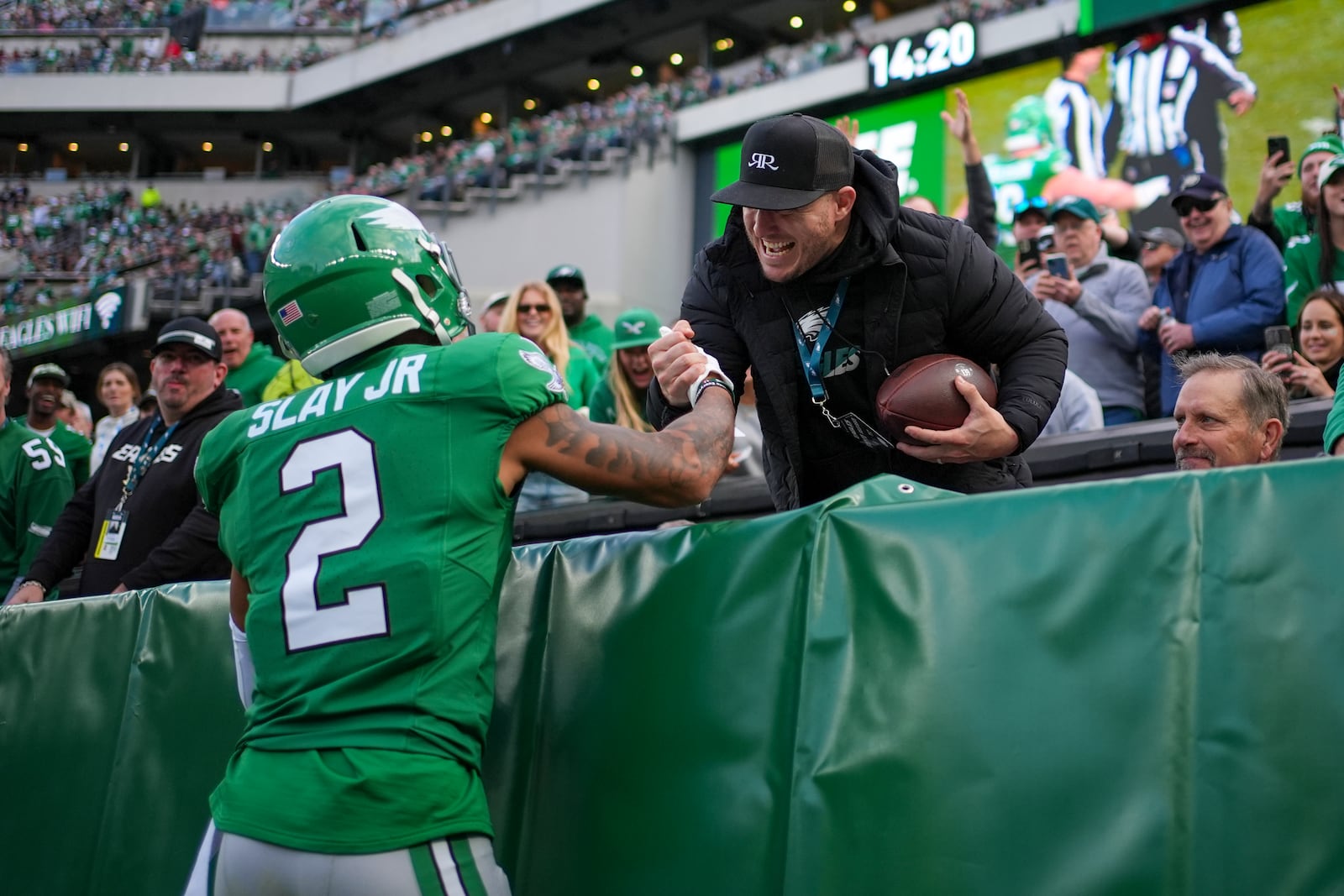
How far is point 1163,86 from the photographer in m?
17.3

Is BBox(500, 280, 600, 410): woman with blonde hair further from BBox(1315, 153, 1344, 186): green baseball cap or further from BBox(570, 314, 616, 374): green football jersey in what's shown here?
BBox(1315, 153, 1344, 186): green baseball cap

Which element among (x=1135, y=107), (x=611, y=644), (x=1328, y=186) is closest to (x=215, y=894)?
(x=611, y=644)

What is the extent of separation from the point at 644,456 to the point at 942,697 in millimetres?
699

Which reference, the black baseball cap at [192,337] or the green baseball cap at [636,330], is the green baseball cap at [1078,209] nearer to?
the green baseball cap at [636,330]

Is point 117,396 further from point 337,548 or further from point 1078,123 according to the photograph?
point 1078,123

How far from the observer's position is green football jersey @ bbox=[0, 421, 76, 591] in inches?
266

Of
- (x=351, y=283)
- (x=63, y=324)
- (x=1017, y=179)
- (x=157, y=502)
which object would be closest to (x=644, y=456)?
(x=351, y=283)

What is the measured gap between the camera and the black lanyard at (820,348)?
3.26 metres

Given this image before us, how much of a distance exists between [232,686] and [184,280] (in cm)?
2596

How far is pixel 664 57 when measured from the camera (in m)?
34.5

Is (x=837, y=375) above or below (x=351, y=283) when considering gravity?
below

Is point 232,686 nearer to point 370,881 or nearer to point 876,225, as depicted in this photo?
point 370,881

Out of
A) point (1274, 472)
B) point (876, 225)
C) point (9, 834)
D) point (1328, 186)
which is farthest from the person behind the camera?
point (1328, 186)

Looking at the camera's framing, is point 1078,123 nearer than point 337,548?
No
